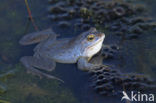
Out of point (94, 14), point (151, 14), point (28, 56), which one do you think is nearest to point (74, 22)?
point (94, 14)

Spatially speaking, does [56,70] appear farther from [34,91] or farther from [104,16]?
[104,16]

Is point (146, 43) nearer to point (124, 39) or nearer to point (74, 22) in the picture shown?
point (124, 39)

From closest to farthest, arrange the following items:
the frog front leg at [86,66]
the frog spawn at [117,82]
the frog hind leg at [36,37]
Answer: the frog spawn at [117,82] → the frog front leg at [86,66] → the frog hind leg at [36,37]

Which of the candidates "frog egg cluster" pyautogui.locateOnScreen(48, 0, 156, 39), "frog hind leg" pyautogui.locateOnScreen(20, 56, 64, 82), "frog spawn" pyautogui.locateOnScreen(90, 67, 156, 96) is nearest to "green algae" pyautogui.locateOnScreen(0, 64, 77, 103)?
"frog hind leg" pyautogui.locateOnScreen(20, 56, 64, 82)

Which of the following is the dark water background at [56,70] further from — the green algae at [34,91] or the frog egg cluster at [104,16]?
the frog egg cluster at [104,16]

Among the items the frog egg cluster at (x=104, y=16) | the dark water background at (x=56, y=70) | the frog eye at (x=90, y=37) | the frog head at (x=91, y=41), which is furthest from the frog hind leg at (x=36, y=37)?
the frog eye at (x=90, y=37)

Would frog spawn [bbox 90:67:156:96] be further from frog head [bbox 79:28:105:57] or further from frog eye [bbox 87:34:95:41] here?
frog eye [bbox 87:34:95:41]
